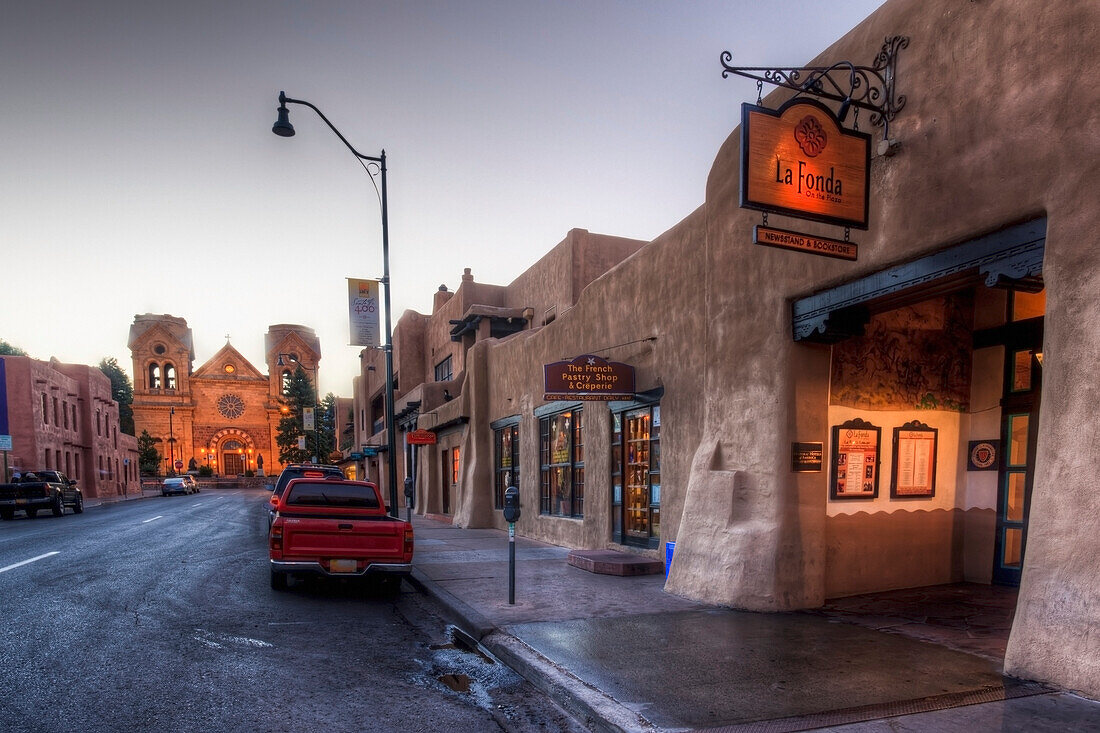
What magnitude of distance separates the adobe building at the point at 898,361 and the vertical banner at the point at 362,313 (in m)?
4.97

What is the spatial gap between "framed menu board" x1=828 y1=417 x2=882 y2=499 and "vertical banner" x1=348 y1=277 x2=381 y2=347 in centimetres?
1024

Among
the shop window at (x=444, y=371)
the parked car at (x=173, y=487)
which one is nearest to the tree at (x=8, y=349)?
the parked car at (x=173, y=487)

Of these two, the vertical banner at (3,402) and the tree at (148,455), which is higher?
the tree at (148,455)

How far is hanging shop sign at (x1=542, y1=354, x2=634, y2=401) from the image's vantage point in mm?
10203

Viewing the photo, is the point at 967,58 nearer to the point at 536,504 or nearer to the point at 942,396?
the point at 942,396

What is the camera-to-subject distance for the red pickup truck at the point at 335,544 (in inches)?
325

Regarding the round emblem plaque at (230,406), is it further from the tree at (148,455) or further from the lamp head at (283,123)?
the lamp head at (283,123)

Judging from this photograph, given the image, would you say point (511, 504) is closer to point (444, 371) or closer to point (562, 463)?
point (562, 463)

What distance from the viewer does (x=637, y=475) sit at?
10.9m

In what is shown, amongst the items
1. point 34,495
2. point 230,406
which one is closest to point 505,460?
point 34,495

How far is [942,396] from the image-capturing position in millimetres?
8312

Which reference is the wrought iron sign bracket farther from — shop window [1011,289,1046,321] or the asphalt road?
the asphalt road

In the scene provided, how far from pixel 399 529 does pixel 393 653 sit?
2719 millimetres

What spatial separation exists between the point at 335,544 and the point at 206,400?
85.3 metres
